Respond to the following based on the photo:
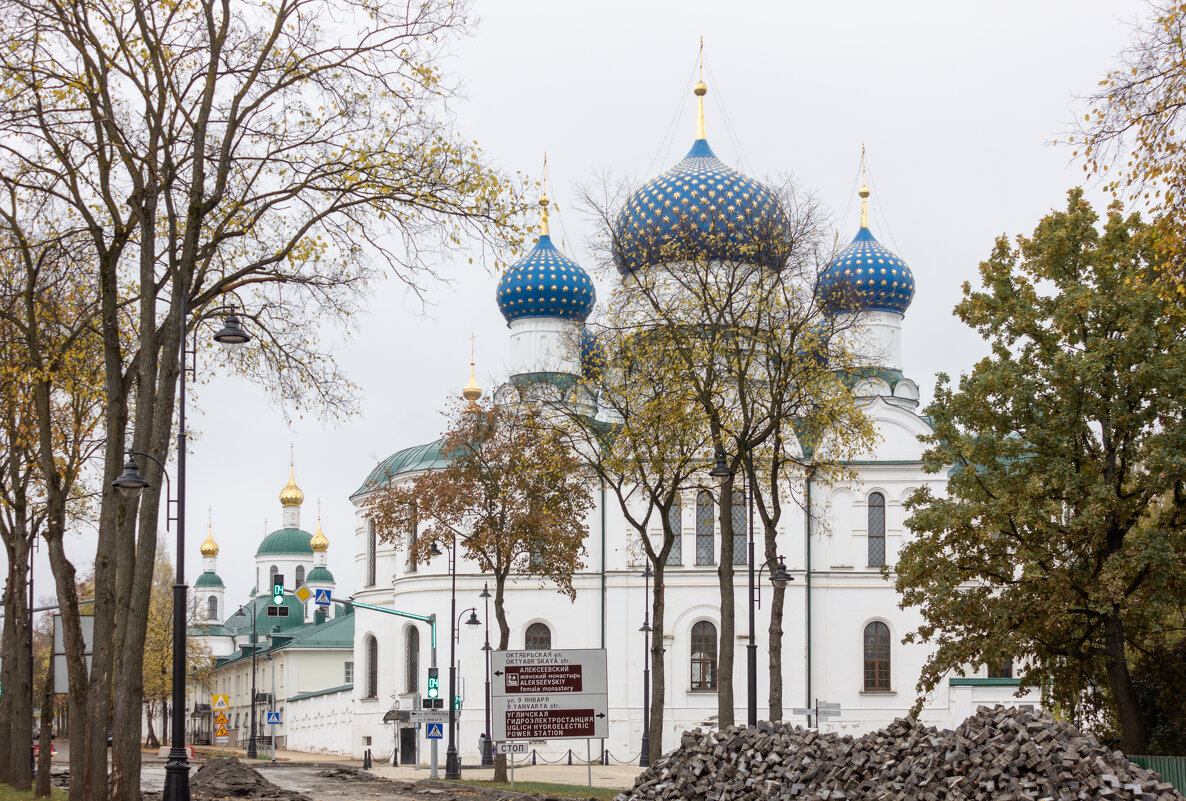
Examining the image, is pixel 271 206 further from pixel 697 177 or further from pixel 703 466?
pixel 697 177

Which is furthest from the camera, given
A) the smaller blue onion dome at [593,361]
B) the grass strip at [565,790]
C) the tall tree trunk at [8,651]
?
the smaller blue onion dome at [593,361]

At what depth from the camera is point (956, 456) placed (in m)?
25.9

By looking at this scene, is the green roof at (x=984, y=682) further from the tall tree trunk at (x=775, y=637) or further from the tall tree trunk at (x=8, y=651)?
the tall tree trunk at (x=8, y=651)

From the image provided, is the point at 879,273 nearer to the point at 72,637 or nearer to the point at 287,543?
the point at 72,637

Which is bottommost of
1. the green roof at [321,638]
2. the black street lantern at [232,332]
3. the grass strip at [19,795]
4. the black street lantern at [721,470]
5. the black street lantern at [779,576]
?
the green roof at [321,638]

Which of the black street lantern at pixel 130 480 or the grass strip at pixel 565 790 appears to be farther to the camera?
the grass strip at pixel 565 790

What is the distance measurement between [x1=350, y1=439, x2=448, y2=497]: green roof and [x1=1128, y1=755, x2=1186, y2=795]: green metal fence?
104ft

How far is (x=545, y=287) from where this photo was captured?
166 ft

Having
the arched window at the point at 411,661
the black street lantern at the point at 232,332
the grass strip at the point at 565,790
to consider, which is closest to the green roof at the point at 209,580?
the arched window at the point at 411,661

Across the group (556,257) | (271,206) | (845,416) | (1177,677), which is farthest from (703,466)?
(556,257)

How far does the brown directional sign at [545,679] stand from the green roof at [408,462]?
26638 millimetres

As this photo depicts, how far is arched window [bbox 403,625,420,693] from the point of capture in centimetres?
4953

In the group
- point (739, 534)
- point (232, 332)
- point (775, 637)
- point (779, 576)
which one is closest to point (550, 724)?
point (775, 637)

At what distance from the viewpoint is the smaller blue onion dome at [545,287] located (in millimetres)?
50656
